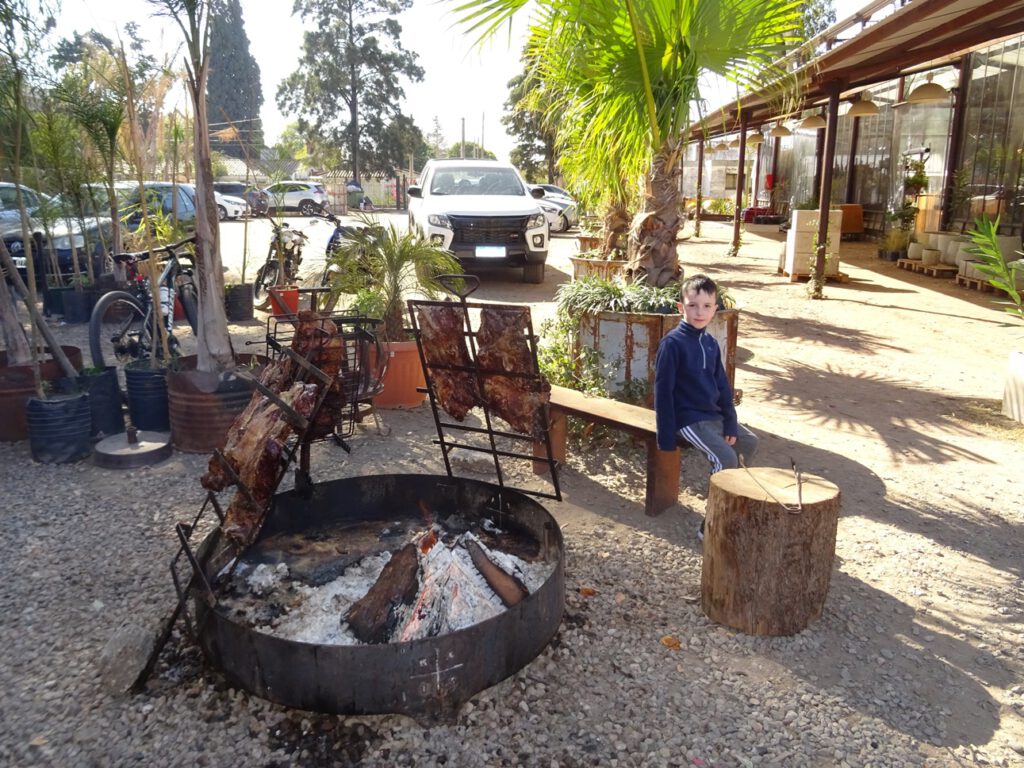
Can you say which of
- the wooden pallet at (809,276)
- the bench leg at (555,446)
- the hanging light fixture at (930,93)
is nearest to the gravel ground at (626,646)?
the bench leg at (555,446)

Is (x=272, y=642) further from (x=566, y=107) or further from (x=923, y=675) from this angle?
(x=566, y=107)

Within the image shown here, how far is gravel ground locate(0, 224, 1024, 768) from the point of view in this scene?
2.39 m

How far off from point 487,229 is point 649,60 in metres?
6.74

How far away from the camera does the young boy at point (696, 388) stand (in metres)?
3.62

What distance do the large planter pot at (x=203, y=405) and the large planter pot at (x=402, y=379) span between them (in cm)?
123

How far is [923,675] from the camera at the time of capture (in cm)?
278

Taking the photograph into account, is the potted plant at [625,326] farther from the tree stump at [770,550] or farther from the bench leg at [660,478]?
the tree stump at [770,550]

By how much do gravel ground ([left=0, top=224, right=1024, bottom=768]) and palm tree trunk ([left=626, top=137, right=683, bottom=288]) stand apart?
4.92ft

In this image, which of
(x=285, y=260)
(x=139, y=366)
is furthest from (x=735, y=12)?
(x=285, y=260)

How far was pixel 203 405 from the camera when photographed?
4.93m

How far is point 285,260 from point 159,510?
6.68m

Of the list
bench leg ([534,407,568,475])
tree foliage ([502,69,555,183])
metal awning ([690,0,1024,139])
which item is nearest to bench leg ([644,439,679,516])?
bench leg ([534,407,568,475])

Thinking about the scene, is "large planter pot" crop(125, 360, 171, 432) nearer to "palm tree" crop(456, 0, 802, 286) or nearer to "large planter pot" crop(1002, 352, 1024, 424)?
"palm tree" crop(456, 0, 802, 286)

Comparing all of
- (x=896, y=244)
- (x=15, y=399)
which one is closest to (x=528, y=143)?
(x=896, y=244)
